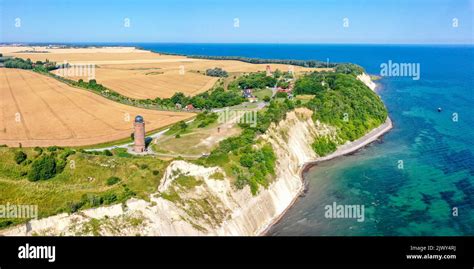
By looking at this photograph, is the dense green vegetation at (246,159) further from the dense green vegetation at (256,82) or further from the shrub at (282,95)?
the dense green vegetation at (256,82)

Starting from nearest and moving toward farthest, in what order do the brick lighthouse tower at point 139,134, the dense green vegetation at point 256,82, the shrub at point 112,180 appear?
the shrub at point 112,180
the brick lighthouse tower at point 139,134
the dense green vegetation at point 256,82

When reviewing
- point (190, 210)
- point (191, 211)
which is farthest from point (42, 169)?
point (191, 211)

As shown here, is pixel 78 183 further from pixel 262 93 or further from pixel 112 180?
pixel 262 93

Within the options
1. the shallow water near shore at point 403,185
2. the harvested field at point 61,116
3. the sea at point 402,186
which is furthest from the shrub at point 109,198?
the harvested field at point 61,116

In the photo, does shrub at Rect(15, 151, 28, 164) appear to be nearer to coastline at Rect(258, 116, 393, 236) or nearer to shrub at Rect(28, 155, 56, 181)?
shrub at Rect(28, 155, 56, 181)

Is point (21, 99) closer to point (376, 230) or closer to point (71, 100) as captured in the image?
point (71, 100)
